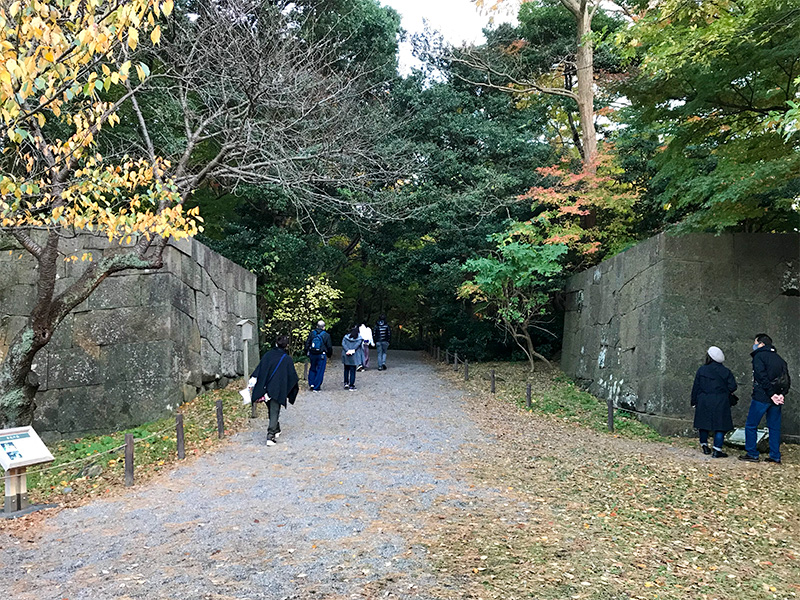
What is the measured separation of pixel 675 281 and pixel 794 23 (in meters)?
3.84

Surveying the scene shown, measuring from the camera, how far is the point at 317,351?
41.6 ft

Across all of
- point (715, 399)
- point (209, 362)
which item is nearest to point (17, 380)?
point (209, 362)

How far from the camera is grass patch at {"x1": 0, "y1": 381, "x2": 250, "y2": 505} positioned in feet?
22.5

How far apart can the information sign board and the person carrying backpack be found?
639 centimetres

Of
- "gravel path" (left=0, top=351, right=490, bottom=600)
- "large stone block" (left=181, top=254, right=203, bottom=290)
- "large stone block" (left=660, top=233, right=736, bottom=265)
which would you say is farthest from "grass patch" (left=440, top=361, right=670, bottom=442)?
"large stone block" (left=181, top=254, right=203, bottom=290)

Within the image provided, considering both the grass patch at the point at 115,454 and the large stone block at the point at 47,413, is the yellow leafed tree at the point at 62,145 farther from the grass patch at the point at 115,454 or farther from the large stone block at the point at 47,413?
the large stone block at the point at 47,413

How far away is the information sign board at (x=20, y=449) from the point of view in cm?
573

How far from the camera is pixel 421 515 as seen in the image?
5.34 m

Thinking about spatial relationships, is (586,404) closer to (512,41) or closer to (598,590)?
(598,590)

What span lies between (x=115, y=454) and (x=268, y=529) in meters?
4.14

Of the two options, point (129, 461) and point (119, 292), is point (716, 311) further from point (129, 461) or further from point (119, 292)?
point (119, 292)

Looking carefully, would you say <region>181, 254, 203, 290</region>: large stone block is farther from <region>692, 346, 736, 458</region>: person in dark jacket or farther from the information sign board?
<region>692, 346, 736, 458</region>: person in dark jacket

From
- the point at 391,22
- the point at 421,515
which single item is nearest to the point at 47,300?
the point at 421,515

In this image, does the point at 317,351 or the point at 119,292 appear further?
the point at 317,351
